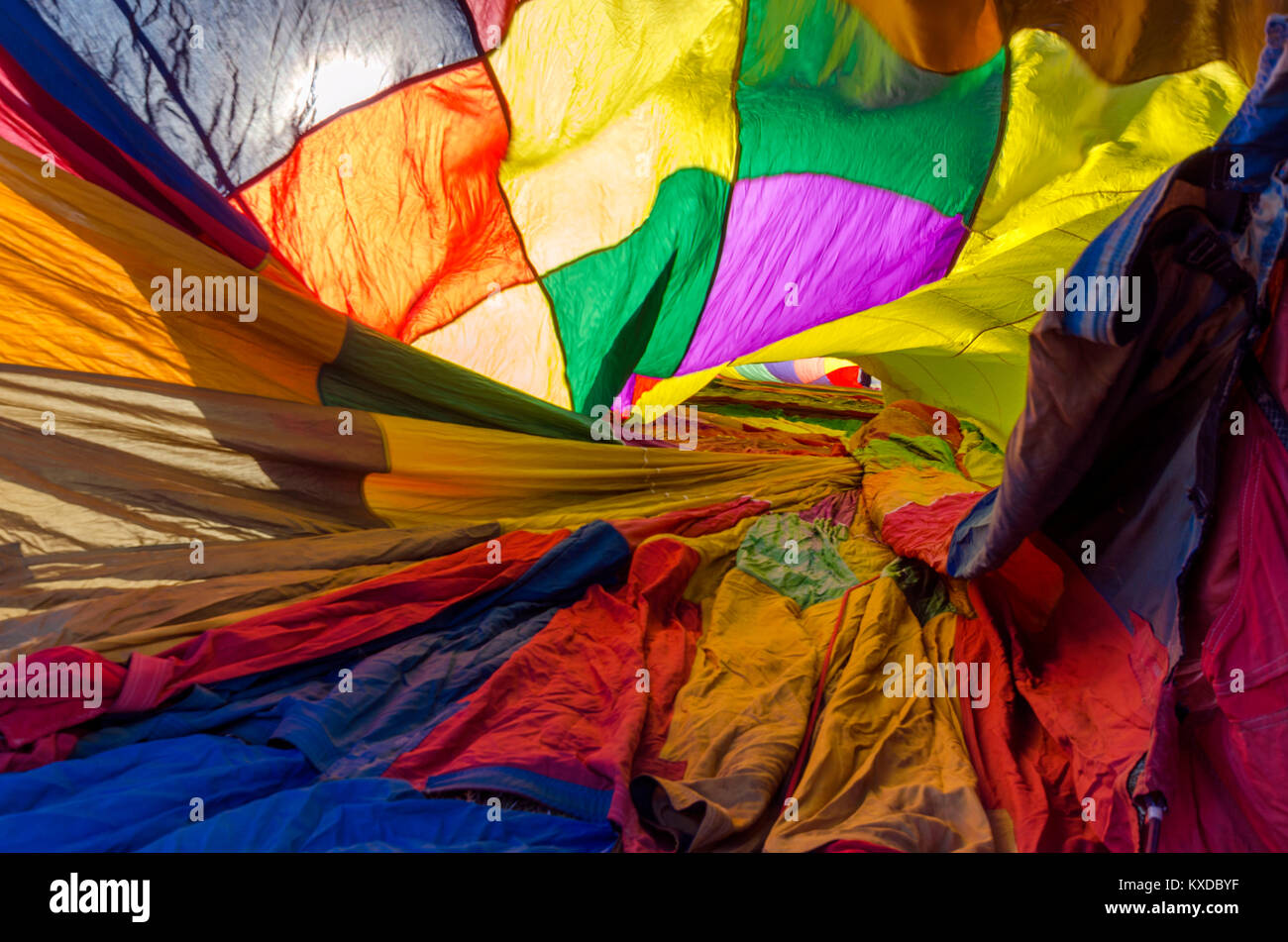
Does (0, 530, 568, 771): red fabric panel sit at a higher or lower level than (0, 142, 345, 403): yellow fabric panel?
lower

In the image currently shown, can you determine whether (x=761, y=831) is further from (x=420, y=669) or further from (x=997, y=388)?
(x=997, y=388)

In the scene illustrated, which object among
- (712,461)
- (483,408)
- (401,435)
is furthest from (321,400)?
(712,461)

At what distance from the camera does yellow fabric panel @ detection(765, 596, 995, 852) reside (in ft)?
3.73

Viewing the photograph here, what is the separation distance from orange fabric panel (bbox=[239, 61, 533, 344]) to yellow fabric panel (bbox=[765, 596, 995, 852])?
1.70 metres

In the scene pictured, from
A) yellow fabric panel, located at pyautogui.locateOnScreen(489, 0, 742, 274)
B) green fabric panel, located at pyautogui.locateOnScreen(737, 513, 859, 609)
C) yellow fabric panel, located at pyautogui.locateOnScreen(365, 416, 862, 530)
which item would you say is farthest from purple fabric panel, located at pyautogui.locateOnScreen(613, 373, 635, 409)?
green fabric panel, located at pyautogui.locateOnScreen(737, 513, 859, 609)

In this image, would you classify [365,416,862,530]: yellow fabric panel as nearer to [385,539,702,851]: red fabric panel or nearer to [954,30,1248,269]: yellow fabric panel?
A: [385,539,702,851]: red fabric panel

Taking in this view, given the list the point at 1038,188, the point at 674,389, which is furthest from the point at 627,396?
the point at 1038,188

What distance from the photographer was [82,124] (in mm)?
1919

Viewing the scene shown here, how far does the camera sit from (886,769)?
1.33 m

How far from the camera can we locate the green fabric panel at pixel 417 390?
2211 mm

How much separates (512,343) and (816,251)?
3.28ft

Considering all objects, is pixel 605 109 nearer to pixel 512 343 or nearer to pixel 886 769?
pixel 512 343

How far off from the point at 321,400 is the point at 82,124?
75 cm

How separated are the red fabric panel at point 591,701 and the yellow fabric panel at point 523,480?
446 mm
